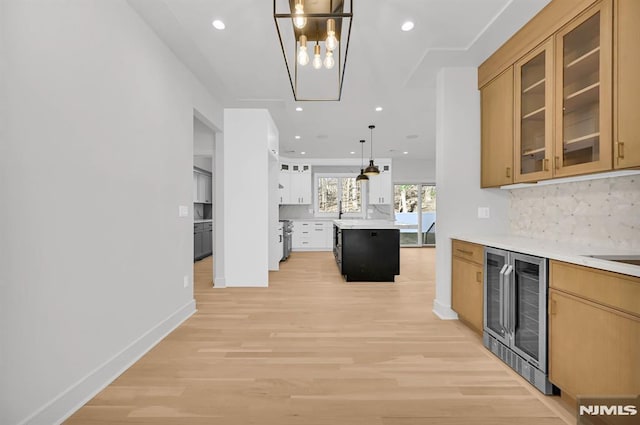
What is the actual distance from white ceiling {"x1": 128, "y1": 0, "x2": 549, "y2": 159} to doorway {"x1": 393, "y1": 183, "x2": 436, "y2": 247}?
15.3ft

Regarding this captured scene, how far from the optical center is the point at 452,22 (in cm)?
254

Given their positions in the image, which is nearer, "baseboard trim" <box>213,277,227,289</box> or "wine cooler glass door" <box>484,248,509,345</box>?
"wine cooler glass door" <box>484,248,509,345</box>

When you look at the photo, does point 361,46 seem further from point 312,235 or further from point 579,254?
point 312,235

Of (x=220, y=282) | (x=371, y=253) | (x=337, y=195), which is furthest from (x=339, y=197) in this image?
(x=220, y=282)

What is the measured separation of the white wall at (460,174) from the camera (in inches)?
127

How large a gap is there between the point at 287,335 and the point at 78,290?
5.54 ft

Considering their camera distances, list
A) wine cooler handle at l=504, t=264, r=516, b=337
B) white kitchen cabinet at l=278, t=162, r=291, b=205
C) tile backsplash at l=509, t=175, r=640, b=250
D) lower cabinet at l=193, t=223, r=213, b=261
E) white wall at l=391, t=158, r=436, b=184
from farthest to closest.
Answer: white wall at l=391, t=158, r=436, b=184, white kitchen cabinet at l=278, t=162, r=291, b=205, lower cabinet at l=193, t=223, r=213, b=261, wine cooler handle at l=504, t=264, r=516, b=337, tile backsplash at l=509, t=175, r=640, b=250

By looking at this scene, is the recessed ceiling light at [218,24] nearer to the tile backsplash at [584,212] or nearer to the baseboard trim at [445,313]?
the tile backsplash at [584,212]

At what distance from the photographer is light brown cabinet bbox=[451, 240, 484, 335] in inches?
106

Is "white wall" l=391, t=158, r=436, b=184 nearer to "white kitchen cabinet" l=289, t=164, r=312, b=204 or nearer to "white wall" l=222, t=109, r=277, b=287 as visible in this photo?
"white kitchen cabinet" l=289, t=164, r=312, b=204

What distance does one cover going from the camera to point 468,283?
2.86 metres

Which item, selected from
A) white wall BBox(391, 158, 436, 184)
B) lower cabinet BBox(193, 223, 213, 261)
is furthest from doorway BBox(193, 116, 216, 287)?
white wall BBox(391, 158, 436, 184)

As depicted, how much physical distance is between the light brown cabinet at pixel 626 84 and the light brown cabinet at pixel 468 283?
1.19m

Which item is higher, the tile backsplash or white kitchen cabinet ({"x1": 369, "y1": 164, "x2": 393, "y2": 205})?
white kitchen cabinet ({"x1": 369, "y1": 164, "x2": 393, "y2": 205})
